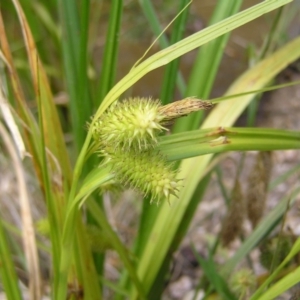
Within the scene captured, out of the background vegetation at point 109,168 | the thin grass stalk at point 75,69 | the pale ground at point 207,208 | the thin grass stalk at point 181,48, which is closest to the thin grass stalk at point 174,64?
the background vegetation at point 109,168

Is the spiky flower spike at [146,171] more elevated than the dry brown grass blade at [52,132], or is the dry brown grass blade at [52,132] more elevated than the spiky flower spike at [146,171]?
the dry brown grass blade at [52,132]

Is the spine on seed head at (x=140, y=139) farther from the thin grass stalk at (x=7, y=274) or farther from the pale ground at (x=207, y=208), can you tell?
the pale ground at (x=207, y=208)

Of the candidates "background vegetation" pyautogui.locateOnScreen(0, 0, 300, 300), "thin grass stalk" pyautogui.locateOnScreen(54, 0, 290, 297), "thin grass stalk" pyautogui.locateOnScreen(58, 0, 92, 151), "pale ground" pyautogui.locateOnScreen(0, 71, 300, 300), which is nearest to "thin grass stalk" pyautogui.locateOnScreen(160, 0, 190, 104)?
"background vegetation" pyautogui.locateOnScreen(0, 0, 300, 300)

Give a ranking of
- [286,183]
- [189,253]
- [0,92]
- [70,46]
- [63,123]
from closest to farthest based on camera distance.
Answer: [0,92] → [70,46] → [189,253] → [286,183] → [63,123]

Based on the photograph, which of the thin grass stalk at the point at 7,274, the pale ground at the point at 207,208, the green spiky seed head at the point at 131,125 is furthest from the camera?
the pale ground at the point at 207,208

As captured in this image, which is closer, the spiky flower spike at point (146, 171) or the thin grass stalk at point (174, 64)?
the spiky flower spike at point (146, 171)

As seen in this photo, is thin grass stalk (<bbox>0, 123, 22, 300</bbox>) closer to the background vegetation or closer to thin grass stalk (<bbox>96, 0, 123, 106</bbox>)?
the background vegetation

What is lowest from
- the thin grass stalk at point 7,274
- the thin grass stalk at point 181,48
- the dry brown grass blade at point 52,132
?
the thin grass stalk at point 7,274

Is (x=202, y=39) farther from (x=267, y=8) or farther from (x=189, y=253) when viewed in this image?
(x=189, y=253)

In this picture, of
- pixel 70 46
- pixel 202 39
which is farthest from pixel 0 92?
pixel 202 39
